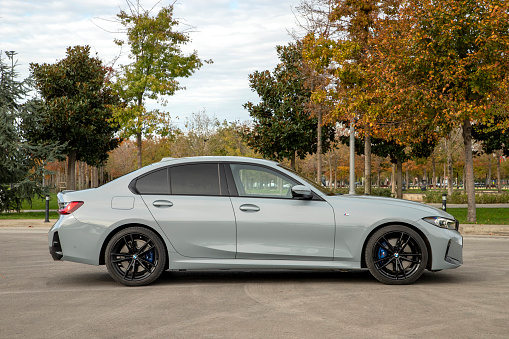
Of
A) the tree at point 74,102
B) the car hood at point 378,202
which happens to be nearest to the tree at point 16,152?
the tree at point 74,102

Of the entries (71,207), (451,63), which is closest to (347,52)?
(451,63)

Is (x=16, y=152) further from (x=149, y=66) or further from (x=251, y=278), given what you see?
(x=251, y=278)

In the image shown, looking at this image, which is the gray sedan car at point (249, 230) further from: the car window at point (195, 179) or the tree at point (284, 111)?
the tree at point (284, 111)

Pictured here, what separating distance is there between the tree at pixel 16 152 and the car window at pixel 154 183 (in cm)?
1928

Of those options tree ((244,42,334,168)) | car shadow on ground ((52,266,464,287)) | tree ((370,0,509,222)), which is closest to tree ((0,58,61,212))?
tree ((244,42,334,168))

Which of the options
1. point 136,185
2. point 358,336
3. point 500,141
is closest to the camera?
point 358,336

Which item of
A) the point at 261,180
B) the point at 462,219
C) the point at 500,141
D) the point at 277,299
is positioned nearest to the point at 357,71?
the point at 462,219

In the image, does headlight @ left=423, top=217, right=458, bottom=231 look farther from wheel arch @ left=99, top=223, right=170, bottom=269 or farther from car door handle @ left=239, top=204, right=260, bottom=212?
wheel arch @ left=99, top=223, right=170, bottom=269

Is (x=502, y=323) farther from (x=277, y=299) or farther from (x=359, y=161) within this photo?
(x=359, y=161)

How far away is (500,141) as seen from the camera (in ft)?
95.8

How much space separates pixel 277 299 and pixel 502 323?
2.41 metres

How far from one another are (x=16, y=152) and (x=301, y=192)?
21369 millimetres

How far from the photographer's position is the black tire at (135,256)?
7.21m

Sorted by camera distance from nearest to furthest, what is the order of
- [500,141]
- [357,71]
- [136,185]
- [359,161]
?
[136,185]
[357,71]
[500,141]
[359,161]
